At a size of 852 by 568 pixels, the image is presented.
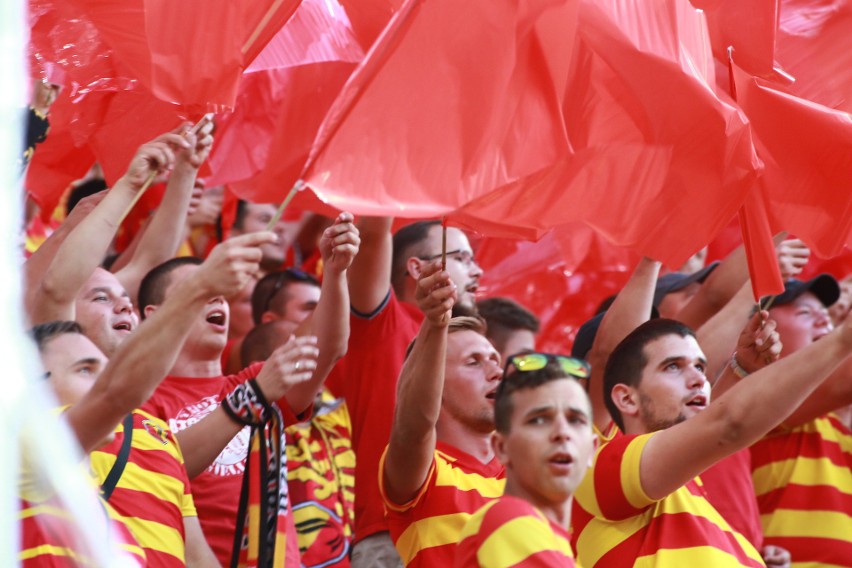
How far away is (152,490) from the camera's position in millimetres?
3461

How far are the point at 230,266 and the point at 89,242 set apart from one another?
83 centimetres

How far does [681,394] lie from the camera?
3.97 m

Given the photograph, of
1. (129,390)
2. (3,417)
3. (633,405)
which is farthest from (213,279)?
(633,405)

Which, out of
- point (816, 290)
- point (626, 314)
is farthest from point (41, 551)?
point (816, 290)

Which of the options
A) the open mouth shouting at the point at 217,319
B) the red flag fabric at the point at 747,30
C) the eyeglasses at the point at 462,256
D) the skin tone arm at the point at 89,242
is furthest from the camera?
the eyeglasses at the point at 462,256

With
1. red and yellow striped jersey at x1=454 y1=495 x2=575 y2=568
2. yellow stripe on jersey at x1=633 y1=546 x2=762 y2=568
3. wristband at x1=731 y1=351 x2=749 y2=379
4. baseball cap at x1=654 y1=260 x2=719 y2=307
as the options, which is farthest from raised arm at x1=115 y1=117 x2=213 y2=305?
baseball cap at x1=654 y1=260 x2=719 y2=307

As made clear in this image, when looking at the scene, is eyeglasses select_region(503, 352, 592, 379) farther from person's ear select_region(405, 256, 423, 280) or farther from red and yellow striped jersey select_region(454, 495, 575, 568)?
person's ear select_region(405, 256, 423, 280)

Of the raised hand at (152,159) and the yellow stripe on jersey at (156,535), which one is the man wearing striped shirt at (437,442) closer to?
the yellow stripe on jersey at (156,535)

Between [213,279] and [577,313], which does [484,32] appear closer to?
[213,279]

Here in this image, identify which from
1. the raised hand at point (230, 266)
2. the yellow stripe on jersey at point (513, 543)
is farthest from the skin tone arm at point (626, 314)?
the raised hand at point (230, 266)

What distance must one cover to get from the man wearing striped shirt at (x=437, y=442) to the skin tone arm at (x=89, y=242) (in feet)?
2.59

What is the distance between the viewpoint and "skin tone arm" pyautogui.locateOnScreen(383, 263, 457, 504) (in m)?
3.58

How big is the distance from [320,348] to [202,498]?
1.84ft

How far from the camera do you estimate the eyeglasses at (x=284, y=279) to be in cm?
535
